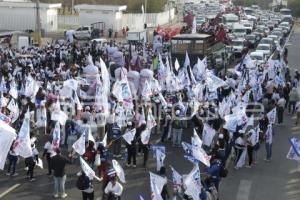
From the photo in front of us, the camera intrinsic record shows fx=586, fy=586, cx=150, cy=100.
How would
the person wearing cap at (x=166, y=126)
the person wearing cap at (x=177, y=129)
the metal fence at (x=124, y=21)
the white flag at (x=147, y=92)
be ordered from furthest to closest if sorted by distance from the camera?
the metal fence at (x=124, y=21)
the white flag at (x=147, y=92)
the person wearing cap at (x=166, y=126)
the person wearing cap at (x=177, y=129)

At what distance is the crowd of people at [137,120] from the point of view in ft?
45.8

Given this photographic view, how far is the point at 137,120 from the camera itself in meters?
17.5

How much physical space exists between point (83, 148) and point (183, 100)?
20.2ft

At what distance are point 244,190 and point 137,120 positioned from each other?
13.0 feet

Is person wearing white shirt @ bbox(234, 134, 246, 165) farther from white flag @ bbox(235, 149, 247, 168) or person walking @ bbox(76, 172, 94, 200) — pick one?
person walking @ bbox(76, 172, 94, 200)

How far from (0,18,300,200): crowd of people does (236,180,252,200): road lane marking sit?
3.15 feet

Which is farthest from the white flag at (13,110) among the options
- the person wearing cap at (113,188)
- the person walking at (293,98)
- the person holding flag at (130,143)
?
the person walking at (293,98)

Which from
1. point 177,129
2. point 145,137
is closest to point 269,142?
point 177,129

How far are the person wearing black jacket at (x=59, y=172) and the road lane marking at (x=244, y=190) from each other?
4.36m

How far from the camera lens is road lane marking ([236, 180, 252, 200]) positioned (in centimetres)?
1478

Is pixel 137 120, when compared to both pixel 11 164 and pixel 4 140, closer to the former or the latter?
pixel 11 164

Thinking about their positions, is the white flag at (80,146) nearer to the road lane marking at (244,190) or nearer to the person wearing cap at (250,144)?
the road lane marking at (244,190)

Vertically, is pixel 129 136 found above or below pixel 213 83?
below

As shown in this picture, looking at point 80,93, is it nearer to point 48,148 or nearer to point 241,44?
point 48,148
